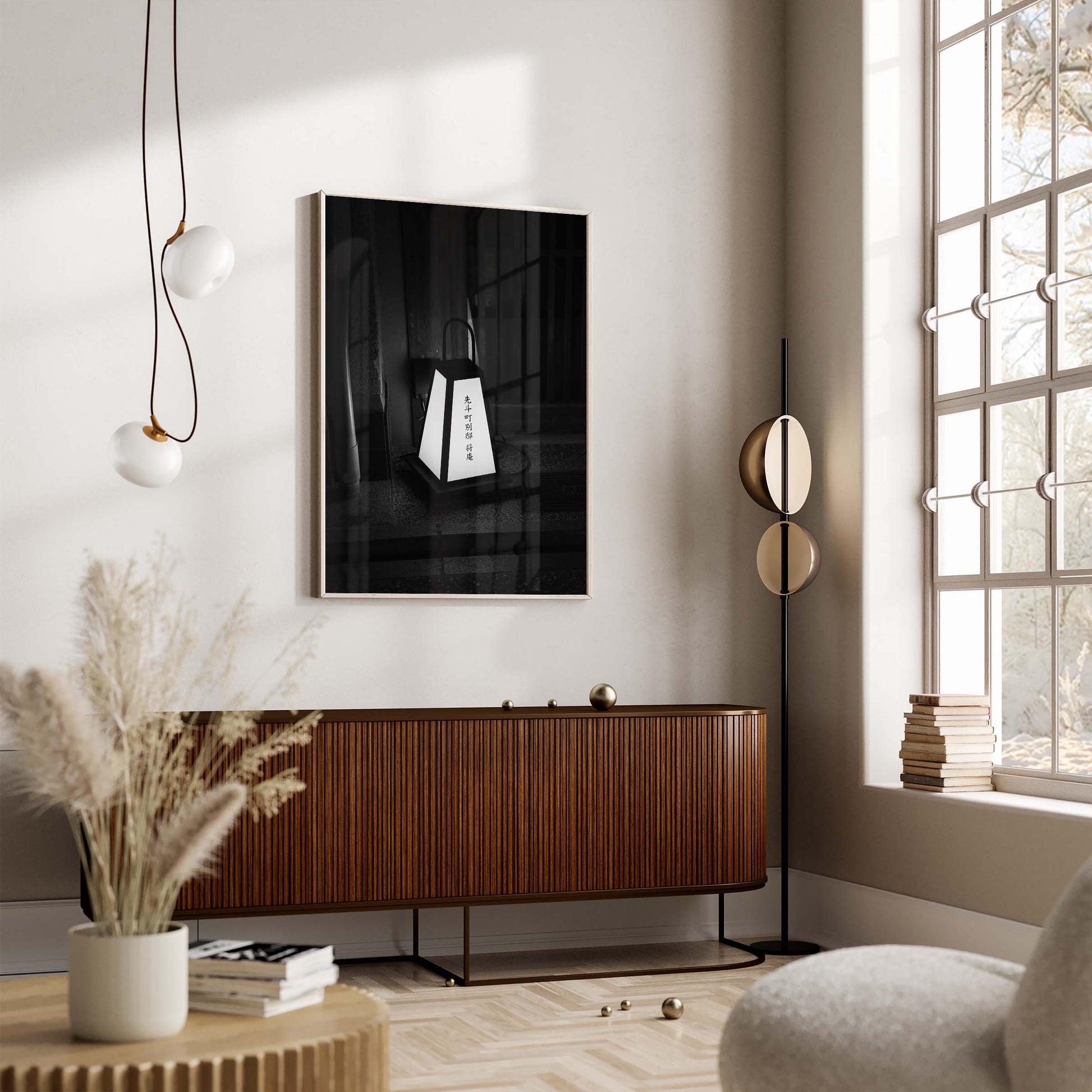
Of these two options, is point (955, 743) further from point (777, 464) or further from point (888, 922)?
point (777, 464)

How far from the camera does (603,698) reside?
4648mm

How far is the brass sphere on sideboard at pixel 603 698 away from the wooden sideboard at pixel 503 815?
2.2 inches

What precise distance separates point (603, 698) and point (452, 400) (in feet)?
3.89

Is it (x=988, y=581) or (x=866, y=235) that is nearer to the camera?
(x=988, y=581)

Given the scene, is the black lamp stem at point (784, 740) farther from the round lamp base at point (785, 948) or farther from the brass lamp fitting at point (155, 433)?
the brass lamp fitting at point (155, 433)

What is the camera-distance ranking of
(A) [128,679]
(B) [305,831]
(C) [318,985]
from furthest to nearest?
1. (B) [305,831]
2. (C) [318,985]
3. (A) [128,679]

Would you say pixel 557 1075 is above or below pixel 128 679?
below

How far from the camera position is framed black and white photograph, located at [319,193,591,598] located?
4840 mm

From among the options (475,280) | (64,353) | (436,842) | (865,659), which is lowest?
(436,842)

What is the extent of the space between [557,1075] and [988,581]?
7.40 ft

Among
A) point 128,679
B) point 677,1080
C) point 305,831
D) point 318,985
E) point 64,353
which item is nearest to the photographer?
→ point 128,679

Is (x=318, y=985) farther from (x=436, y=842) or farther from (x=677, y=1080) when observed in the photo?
(x=436, y=842)

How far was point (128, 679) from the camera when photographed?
6.40ft

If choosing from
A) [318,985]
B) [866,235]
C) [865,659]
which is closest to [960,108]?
[866,235]
